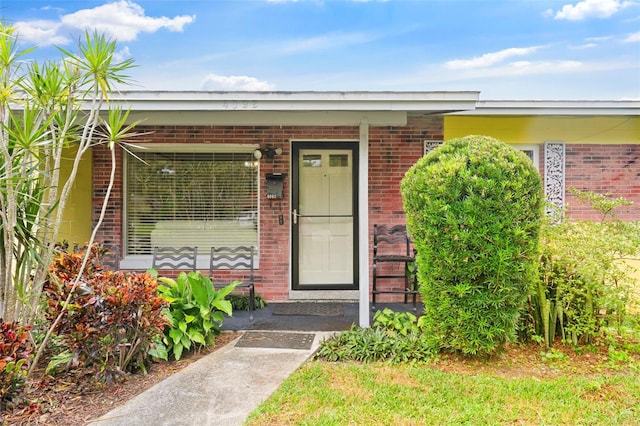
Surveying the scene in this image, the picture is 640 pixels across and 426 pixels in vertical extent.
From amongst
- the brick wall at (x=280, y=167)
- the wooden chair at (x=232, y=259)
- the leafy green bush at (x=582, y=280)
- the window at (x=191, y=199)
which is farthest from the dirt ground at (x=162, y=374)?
the window at (x=191, y=199)

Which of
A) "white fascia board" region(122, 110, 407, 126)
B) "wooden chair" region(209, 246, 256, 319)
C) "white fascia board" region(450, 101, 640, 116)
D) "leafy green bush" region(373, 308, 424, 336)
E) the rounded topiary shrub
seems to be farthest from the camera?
"wooden chair" region(209, 246, 256, 319)

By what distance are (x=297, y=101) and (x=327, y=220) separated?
87.2 inches

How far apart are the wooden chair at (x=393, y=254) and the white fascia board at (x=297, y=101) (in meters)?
1.92

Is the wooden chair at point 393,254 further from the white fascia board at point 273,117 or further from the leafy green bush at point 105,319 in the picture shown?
the leafy green bush at point 105,319

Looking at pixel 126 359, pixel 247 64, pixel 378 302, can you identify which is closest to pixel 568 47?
pixel 247 64

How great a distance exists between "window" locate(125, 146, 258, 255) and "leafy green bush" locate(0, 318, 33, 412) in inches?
123

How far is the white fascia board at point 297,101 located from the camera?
153 inches

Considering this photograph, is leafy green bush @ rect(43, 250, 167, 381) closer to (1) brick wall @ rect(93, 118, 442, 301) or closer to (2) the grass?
(2) the grass

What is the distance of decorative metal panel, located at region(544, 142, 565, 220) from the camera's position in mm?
5531

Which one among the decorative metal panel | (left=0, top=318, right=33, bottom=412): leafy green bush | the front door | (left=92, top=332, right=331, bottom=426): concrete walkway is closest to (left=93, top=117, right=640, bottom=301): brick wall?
the decorative metal panel

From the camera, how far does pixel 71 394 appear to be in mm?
2785

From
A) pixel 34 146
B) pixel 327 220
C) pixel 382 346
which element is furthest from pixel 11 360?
pixel 327 220

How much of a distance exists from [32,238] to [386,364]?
9.74 feet

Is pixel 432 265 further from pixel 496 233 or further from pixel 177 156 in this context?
pixel 177 156
